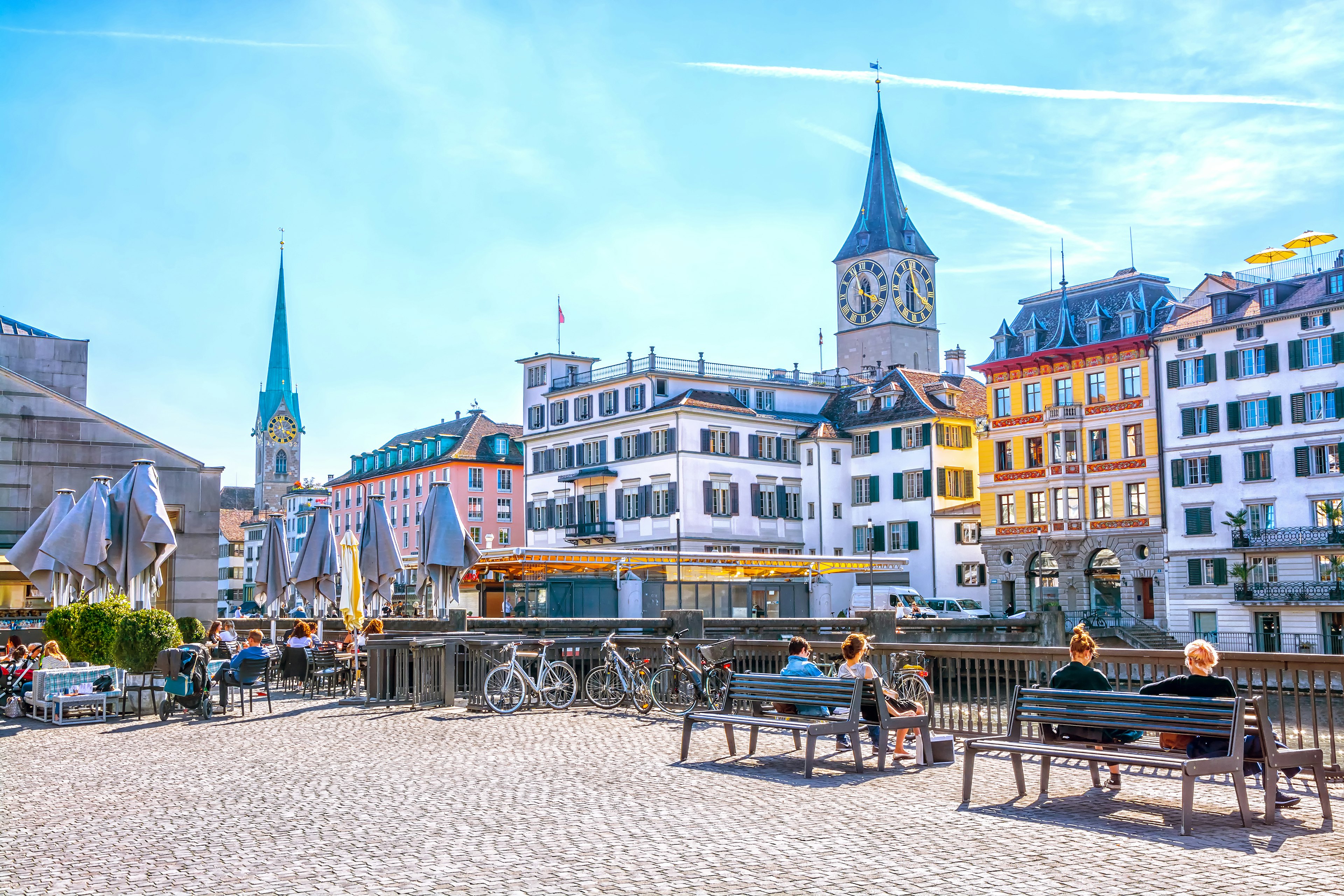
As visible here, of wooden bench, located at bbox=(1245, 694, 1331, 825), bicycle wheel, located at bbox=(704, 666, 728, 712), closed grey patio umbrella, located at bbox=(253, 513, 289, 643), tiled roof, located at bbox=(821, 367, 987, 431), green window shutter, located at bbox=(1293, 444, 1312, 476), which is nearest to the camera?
wooden bench, located at bbox=(1245, 694, 1331, 825)

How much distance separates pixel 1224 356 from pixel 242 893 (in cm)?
5893

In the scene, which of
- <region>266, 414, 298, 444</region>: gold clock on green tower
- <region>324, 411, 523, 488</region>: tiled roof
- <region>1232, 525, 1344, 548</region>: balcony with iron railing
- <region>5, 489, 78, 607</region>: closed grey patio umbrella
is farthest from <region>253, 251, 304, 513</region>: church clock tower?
<region>5, 489, 78, 607</region>: closed grey patio umbrella

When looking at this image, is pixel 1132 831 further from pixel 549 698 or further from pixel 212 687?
pixel 212 687

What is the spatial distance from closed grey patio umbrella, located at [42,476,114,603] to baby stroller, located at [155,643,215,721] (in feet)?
9.29

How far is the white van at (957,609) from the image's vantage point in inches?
2515

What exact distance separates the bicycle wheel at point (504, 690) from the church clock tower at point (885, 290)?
264ft

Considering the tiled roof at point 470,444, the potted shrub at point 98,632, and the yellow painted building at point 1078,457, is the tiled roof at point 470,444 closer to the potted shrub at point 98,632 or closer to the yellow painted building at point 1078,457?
the yellow painted building at point 1078,457

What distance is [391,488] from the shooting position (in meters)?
108

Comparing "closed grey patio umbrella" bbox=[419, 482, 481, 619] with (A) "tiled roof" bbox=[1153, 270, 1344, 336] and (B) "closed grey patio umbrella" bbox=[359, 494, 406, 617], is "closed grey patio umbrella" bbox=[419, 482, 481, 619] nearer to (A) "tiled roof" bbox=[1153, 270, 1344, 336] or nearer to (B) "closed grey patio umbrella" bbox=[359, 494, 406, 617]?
(B) "closed grey patio umbrella" bbox=[359, 494, 406, 617]

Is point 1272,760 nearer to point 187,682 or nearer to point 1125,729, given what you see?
point 1125,729

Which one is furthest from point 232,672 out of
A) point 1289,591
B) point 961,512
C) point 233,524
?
point 233,524

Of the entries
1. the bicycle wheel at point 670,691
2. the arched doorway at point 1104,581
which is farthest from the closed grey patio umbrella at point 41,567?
the arched doorway at point 1104,581

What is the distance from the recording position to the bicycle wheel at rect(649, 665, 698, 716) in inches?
786

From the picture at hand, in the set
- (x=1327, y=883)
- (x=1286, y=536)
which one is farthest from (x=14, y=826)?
(x=1286, y=536)
